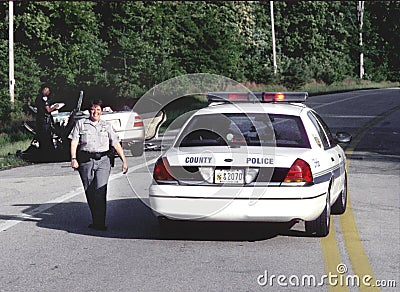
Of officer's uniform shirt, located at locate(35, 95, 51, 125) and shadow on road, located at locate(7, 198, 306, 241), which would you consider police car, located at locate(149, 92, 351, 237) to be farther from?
→ officer's uniform shirt, located at locate(35, 95, 51, 125)

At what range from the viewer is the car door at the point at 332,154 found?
995cm

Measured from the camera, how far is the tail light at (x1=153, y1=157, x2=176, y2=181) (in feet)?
29.7

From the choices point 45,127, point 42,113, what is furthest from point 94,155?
point 42,113

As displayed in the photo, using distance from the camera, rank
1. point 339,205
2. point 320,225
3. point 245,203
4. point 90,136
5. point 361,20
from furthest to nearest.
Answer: point 361,20
point 339,205
point 90,136
point 320,225
point 245,203

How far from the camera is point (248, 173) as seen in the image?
8.86m

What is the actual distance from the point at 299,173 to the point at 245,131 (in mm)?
1053

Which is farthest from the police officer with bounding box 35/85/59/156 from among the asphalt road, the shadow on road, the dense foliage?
the dense foliage

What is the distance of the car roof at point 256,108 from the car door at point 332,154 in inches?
13.1

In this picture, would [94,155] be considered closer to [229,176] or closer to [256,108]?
[229,176]

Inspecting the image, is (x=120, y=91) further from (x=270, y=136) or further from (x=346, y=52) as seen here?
(x=270, y=136)

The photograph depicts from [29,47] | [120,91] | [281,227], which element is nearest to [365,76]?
[120,91]

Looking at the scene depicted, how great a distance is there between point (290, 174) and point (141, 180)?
19.9 feet

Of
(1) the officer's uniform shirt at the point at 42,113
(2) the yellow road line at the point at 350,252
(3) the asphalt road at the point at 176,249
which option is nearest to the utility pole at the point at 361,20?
(1) the officer's uniform shirt at the point at 42,113

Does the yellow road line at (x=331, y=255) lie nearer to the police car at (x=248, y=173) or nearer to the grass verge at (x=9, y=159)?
the police car at (x=248, y=173)
